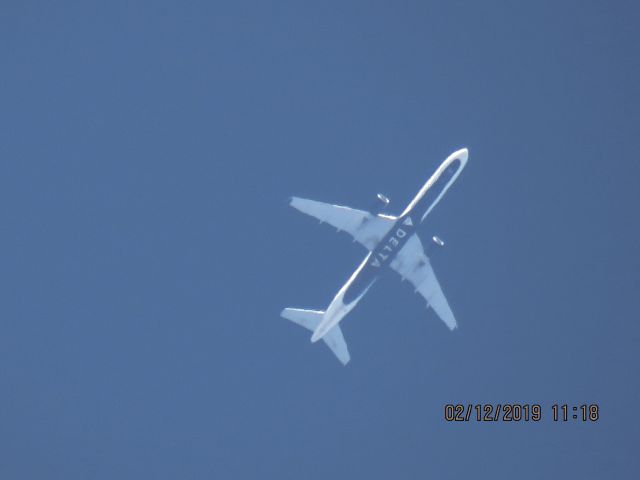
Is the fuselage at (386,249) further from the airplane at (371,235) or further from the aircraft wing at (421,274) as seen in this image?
the aircraft wing at (421,274)

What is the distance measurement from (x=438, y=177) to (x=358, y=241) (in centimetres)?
1133

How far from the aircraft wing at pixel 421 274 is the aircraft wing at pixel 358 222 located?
14.6 ft

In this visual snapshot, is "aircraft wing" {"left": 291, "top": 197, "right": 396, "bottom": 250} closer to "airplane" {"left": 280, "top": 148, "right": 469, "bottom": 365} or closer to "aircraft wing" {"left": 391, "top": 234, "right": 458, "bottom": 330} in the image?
"airplane" {"left": 280, "top": 148, "right": 469, "bottom": 365}

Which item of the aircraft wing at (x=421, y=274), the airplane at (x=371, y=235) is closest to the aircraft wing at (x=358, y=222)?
the airplane at (x=371, y=235)

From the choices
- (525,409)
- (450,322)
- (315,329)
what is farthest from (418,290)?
(525,409)

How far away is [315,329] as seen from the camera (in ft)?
415

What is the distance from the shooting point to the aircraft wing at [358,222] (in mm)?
123750

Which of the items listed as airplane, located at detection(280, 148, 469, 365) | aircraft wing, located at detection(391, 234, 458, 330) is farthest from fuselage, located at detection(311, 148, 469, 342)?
aircraft wing, located at detection(391, 234, 458, 330)

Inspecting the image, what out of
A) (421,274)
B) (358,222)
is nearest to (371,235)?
(358,222)

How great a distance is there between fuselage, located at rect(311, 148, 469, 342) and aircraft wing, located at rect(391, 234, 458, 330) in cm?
278

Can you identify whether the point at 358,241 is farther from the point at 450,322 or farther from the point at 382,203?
the point at 450,322

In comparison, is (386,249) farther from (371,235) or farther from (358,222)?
(358,222)

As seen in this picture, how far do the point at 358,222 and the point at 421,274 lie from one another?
11.1 metres

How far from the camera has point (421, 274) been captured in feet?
429
